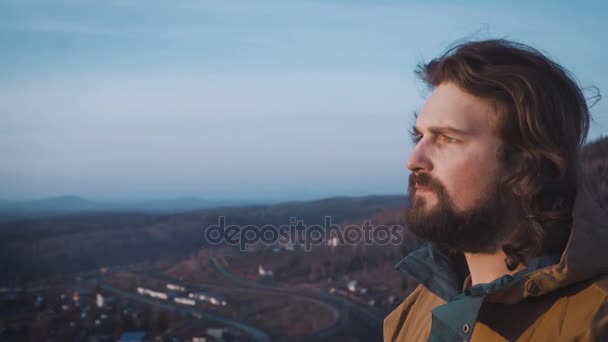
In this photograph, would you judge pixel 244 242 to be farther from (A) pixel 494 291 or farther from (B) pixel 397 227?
(A) pixel 494 291

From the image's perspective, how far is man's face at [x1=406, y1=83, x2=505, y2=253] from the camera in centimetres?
190

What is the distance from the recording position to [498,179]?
1.90 m

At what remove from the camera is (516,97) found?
192 cm

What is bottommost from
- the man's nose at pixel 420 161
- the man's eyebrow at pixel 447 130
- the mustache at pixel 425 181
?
the mustache at pixel 425 181

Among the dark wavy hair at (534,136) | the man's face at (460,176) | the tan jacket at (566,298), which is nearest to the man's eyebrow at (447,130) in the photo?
the man's face at (460,176)

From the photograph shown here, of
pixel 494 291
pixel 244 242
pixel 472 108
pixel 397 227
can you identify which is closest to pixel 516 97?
pixel 472 108

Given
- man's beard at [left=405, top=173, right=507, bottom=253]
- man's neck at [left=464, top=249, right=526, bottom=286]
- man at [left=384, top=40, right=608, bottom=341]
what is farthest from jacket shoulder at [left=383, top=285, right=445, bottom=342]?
man's beard at [left=405, top=173, right=507, bottom=253]

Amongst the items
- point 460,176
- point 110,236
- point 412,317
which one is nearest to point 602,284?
point 460,176

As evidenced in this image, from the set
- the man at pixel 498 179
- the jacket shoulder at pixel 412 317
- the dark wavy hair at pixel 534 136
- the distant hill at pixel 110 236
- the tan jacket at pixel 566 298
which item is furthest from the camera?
the distant hill at pixel 110 236

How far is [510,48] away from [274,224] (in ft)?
66.9

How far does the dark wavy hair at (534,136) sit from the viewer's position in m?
1.88

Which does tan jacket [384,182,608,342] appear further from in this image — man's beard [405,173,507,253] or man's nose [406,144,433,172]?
man's nose [406,144,433,172]

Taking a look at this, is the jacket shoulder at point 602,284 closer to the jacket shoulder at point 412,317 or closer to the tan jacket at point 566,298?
the tan jacket at point 566,298

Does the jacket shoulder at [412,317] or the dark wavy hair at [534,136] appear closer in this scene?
the dark wavy hair at [534,136]
